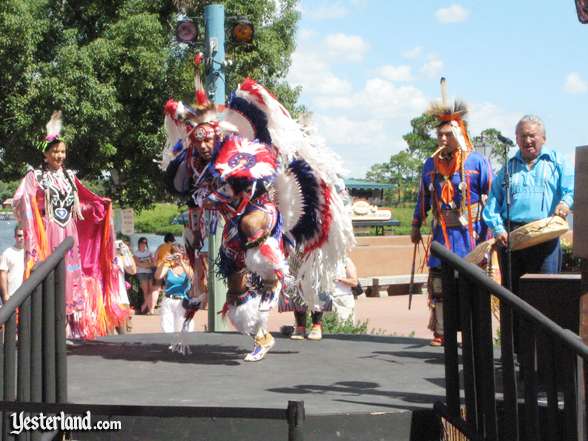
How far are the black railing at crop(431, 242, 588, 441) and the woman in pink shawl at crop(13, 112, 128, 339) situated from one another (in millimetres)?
3119

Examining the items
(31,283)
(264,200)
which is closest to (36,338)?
(31,283)

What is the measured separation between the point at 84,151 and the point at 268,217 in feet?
48.5

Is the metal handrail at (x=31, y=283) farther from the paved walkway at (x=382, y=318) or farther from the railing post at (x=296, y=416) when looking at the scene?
the paved walkway at (x=382, y=318)

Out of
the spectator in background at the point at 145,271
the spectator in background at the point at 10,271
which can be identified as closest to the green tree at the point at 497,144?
the spectator in background at the point at 10,271

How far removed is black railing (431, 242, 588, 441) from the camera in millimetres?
3139

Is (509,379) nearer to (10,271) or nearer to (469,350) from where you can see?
(469,350)

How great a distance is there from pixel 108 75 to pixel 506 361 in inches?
718

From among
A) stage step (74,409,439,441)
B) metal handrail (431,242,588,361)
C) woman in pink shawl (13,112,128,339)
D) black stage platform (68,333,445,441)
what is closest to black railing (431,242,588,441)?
metal handrail (431,242,588,361)

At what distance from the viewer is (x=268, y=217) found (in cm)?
622

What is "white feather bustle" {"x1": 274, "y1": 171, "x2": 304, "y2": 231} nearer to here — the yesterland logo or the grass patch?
the yesterland logo

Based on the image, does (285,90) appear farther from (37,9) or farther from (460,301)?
(460,301)

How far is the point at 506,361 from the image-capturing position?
352cm

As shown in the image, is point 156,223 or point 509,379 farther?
point 156,223

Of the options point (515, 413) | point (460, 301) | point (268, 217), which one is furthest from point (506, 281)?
point (515, 413)
